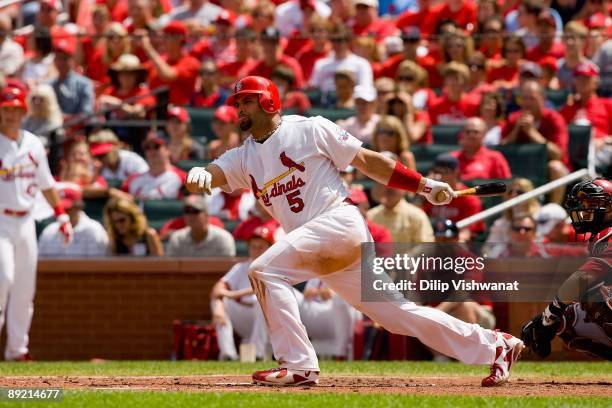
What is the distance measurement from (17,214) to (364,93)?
4.12m

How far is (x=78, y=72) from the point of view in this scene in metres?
16.3

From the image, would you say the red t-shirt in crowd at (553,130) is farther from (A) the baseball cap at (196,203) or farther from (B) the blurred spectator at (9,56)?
(B) the blurred spectator at (9,56)

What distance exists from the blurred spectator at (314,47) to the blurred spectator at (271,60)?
15.0 inches

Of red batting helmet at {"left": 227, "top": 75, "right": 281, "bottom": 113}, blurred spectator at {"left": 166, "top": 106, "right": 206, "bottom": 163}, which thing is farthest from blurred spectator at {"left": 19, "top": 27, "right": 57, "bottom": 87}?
red batting helmet at {"left": 227, "top": 75, "right": 281, "bottom": 113}

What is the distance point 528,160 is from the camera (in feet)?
44.0

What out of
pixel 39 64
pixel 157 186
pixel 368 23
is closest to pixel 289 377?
pixel 157 186

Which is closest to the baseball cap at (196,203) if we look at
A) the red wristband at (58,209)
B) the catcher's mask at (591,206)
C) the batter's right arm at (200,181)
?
the red wristband at (58,209)

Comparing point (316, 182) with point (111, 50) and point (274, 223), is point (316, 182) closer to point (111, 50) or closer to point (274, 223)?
point (274, 223)

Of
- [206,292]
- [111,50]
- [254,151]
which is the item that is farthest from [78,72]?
[254,151]

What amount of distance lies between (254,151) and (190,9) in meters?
9.43

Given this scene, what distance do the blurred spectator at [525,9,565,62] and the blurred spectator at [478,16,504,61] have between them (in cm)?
37

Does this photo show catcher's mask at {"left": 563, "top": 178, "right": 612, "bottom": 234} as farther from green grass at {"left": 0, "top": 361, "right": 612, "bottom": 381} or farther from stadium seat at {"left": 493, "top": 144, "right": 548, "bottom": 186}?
stadium seat at {"left": 493, "top": 144, "right": 548, "bottom": 186}

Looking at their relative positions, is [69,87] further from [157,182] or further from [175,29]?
[157,182]

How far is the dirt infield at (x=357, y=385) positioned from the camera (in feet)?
24.7
